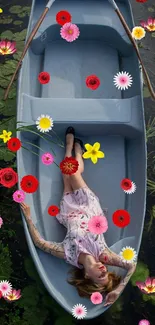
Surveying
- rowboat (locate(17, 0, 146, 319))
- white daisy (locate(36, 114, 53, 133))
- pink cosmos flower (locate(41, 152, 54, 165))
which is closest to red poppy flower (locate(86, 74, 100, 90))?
rowboat (locate(17, 0, 146, 319))

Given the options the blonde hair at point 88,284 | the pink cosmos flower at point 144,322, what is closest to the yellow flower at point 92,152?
the blonde hair at point 88,284

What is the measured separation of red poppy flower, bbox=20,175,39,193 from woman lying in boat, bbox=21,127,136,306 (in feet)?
0.41

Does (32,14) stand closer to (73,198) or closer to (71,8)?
(71,8)

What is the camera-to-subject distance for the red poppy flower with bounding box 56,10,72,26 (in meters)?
4.77

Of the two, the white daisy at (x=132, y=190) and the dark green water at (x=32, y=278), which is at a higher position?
the white daisy at (x=132, y=190)

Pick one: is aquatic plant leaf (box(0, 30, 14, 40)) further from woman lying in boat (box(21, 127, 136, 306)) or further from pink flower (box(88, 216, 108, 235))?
pink flower (box(88, 216, 108, 235))

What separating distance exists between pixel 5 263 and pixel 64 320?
688 millimetres

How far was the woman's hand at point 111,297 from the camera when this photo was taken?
11.0ft

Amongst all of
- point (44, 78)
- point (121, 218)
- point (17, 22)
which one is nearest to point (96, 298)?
point (121, 218)

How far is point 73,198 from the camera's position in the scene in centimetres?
393

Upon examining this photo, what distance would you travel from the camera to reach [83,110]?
165 inches

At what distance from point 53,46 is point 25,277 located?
2326 mm

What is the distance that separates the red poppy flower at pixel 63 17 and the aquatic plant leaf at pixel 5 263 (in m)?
2.17

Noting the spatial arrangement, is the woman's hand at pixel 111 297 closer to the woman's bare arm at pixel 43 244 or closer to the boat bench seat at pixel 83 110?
the woman's bare arm at pixel 43 244
